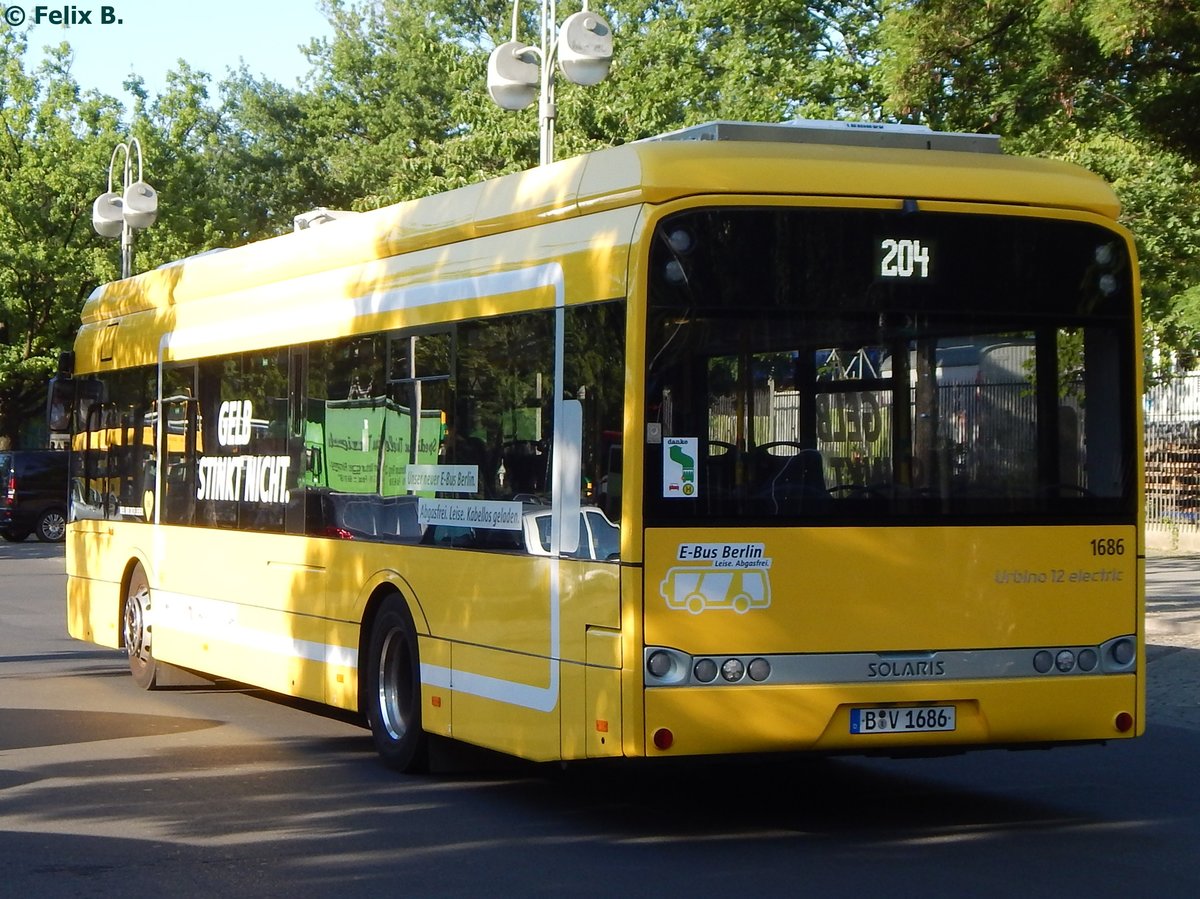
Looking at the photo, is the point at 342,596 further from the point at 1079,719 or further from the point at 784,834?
the point at 1079,719

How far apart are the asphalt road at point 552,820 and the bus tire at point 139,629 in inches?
62.7

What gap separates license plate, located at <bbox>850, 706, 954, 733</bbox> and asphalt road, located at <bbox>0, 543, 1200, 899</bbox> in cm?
44

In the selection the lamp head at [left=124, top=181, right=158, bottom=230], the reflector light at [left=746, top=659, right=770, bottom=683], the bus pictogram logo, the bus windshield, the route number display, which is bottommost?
the reflector light at [left=746, top=659, right=770, bottom=683]

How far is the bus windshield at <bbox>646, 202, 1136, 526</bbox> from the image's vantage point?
8234 mm

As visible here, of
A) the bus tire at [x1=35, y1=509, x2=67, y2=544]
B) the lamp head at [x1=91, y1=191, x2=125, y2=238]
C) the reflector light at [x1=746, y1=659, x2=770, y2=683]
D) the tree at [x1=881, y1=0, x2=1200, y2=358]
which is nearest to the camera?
the reflector light at [x1=746, y1=659, x2=770, y2=683]

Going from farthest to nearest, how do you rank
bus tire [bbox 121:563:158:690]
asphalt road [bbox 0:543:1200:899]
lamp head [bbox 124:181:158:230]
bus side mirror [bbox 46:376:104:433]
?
lamp head [bbox 124:181:158:230]
bus side mirror [bbox 46:376:104:433]
bus tire [bbox 121:563:158:690]
asphalt road [bbox 0:543:1200:899]

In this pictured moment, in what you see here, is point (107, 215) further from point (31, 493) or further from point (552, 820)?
point (552, 820)

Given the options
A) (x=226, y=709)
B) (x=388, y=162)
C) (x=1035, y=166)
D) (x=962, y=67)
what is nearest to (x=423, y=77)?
(x=388, y=162)

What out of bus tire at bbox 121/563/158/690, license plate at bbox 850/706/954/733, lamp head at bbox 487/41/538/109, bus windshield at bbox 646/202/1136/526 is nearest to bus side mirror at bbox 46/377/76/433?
bus tire at bbox 121/563/158/690

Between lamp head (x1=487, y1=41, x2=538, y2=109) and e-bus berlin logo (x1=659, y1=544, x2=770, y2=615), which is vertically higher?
A: lamp head (x1=487, y1=41, x2=538, y2=109)

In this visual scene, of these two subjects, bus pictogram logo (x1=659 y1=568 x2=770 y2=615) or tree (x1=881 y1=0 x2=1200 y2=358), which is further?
tree (x1=881 y1=0 x2=1200 y2=358)

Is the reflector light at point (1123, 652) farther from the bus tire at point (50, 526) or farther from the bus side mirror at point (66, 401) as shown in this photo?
the bus tire at point (50, 526)

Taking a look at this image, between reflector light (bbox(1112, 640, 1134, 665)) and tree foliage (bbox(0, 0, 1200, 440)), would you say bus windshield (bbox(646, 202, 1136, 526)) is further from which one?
tree foliage (bbox(0, 0, 1200, 440))

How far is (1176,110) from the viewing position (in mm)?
16312
